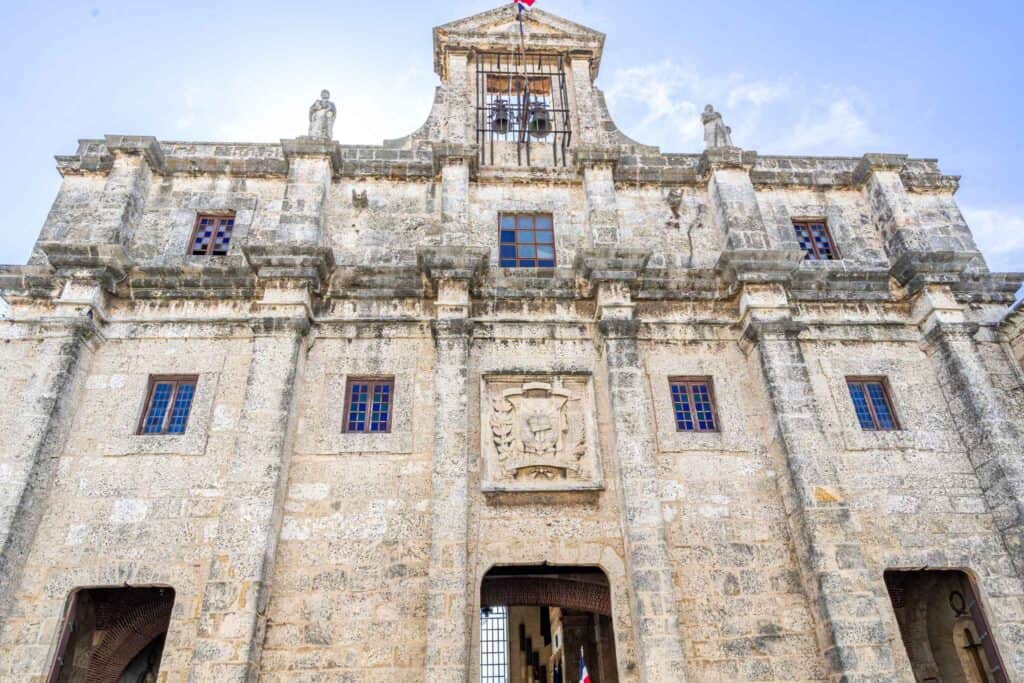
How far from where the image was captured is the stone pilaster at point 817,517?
9.65 m

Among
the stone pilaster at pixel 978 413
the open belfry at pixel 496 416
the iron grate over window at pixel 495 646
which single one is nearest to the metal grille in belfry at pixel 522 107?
the open belfry at pixel 496 416

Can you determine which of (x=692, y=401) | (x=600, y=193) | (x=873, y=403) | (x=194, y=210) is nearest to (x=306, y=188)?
(x=194, y=210)

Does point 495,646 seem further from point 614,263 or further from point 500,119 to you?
point 500,119

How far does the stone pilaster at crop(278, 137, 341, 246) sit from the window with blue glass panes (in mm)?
3776

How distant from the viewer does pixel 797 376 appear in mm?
11930

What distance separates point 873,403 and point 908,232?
406 centimetres

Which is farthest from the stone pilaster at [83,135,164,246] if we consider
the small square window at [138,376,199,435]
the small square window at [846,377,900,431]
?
the small square window at [846,377,900,431]

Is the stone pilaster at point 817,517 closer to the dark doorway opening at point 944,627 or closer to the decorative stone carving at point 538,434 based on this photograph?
the dark doorway opening at point 944,627

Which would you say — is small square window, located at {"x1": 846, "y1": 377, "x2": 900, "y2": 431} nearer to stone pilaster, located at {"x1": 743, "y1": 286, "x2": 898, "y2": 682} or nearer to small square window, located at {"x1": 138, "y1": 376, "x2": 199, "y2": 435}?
stone pilaster, located at {"x1": 743, "y1": 286, "x2": 898, "y2": 682}

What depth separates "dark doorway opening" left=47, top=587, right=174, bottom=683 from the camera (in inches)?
410

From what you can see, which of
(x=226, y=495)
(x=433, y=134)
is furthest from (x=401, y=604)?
(x=433, y=134)

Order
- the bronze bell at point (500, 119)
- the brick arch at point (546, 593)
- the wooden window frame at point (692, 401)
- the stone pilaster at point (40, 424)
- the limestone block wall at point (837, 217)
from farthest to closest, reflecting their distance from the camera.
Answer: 1. the bronze bell at point (500, 119)
2. the limestone block wall at point (837, 217)
3. the wooden window frame at point (692, 401)
4. the brick arch at point (546, 593)
5. the stone pilaster at point (40, 424)

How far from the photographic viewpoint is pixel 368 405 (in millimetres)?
11906

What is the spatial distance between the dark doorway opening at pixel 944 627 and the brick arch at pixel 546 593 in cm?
573
